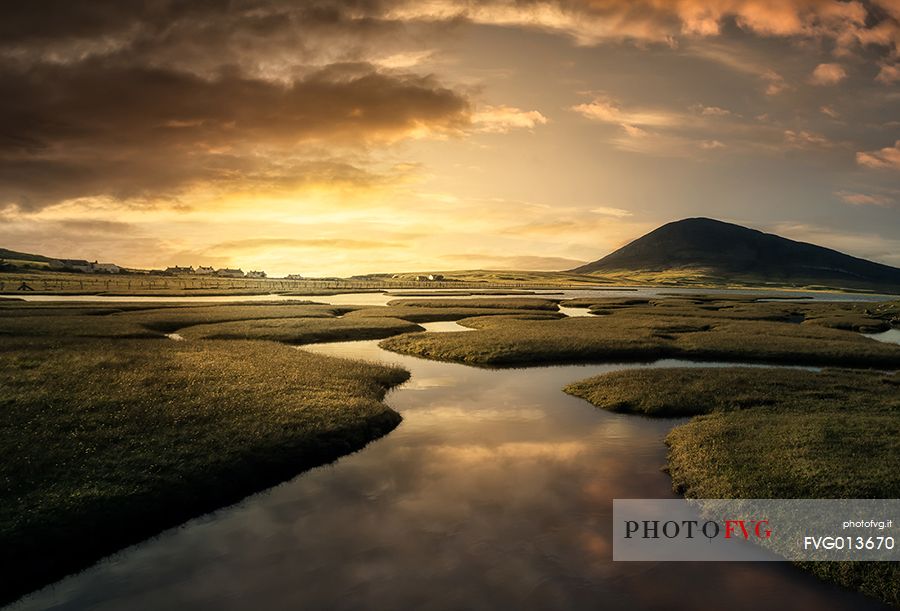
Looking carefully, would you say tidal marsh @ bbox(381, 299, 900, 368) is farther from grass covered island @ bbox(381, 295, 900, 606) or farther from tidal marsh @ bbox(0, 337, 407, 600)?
tidal marsh @ bbox(0, 337, 407, 600)

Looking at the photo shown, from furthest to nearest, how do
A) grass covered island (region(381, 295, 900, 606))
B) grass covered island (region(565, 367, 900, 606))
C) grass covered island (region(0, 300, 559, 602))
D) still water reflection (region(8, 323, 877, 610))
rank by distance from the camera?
grass covered island (region(381, 295, 900, 606)) → grass covered island (region(565, 367, 900, 606)) → grass covered island (region(0, 300, 559, 602)) → still water reflection (region(8, 323, 877, 610))

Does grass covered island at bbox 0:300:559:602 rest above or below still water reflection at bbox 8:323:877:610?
above

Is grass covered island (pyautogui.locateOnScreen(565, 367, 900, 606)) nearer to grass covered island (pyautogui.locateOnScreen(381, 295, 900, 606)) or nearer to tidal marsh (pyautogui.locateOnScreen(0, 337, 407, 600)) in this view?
grass covered island (pyautogui.locateOnScreen(381, 295, 900, 606))

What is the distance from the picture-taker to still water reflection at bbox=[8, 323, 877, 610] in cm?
1345

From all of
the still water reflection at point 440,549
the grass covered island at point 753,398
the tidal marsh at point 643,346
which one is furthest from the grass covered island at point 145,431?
the grass covered island at point 753,398

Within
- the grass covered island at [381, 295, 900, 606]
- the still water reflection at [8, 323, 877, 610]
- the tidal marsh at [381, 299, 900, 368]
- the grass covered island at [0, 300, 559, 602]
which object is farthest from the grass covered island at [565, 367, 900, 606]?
the grass covered island at [0, 300, 559, 602]

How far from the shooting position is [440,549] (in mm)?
15734

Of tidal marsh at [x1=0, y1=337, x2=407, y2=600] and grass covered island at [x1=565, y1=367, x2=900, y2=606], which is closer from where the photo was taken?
tidal marsh at [x1=0, y1=337, x2=407, y2=600]

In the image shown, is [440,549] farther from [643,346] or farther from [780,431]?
[643,346]

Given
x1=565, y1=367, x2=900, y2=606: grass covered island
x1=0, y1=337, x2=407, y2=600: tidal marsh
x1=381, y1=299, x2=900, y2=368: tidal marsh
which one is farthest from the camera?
x1=381, y1=299, x2=900, y2=368: tidal marsh

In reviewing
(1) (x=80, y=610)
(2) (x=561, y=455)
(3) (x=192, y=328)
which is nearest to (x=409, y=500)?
(2) (x=561, y=455)

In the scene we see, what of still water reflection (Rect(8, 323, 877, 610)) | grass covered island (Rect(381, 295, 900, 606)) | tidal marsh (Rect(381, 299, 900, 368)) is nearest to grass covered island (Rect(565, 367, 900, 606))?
grass covered island (Rect(381, 295, 900, 606))

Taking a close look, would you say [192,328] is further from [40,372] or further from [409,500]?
[409,500]

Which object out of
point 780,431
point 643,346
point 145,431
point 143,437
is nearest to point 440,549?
point 143,437
